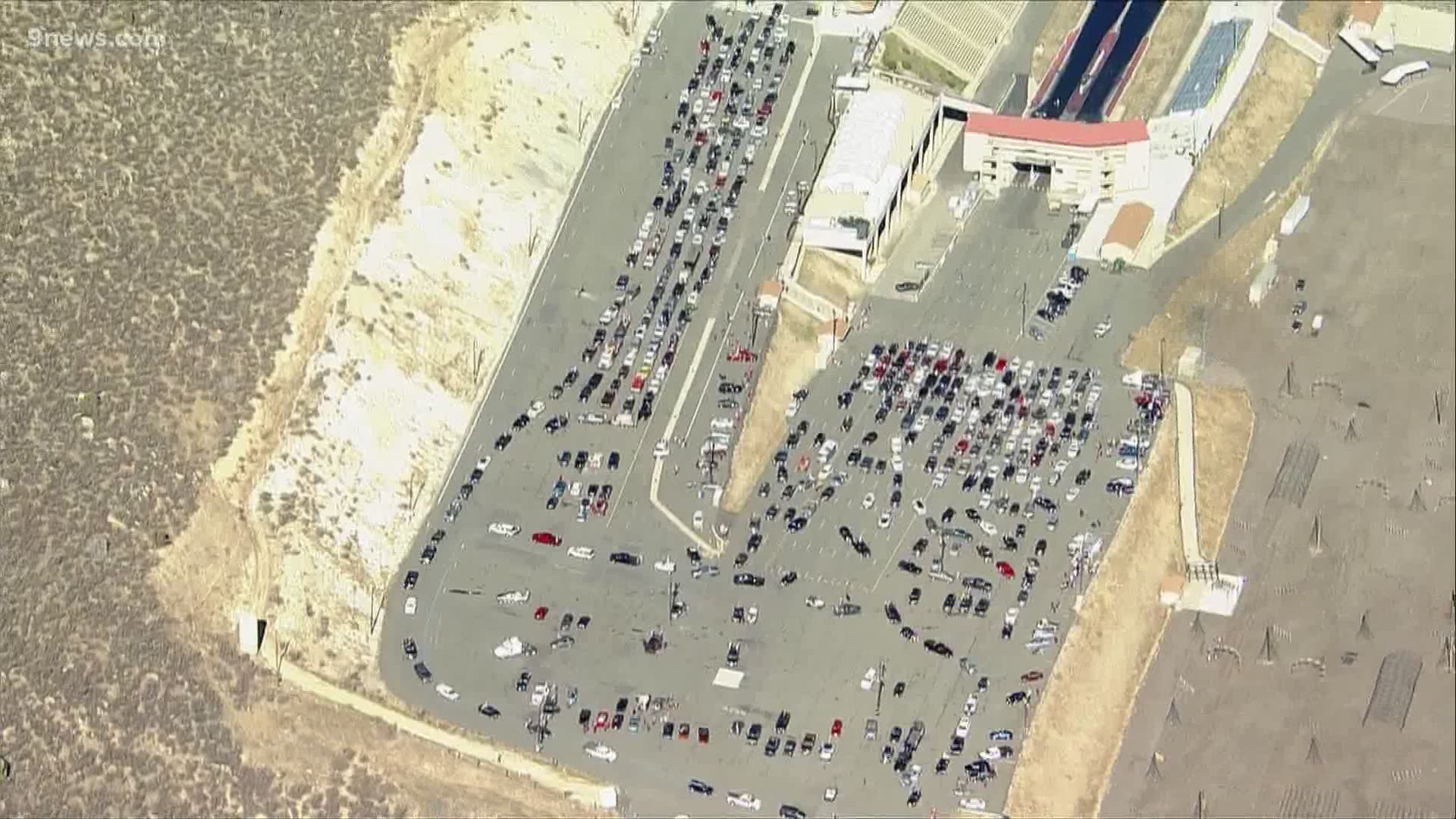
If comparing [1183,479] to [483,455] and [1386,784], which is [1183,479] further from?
[483,455]

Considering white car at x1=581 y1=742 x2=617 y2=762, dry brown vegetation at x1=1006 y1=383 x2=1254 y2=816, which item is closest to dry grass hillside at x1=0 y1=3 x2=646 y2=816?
white car at x1=581 y1=742 x2=617 y2=762

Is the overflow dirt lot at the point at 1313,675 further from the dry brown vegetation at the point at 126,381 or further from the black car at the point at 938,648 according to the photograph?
the dry brown vegetation at the point at 126,381

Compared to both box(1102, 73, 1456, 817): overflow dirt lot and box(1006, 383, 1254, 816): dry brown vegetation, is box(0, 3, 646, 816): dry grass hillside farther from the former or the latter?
box(1102, 73, 1456, 817): overflow dirt lot

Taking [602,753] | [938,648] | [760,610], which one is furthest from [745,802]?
[938,648]

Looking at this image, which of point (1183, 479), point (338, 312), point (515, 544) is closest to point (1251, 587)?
point (1183, 479)

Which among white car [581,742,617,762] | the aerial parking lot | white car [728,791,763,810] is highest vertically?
the aerial parking lot

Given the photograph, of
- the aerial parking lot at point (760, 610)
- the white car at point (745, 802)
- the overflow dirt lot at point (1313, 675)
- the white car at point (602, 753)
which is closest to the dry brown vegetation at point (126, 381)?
the white car at point (602, 753)
